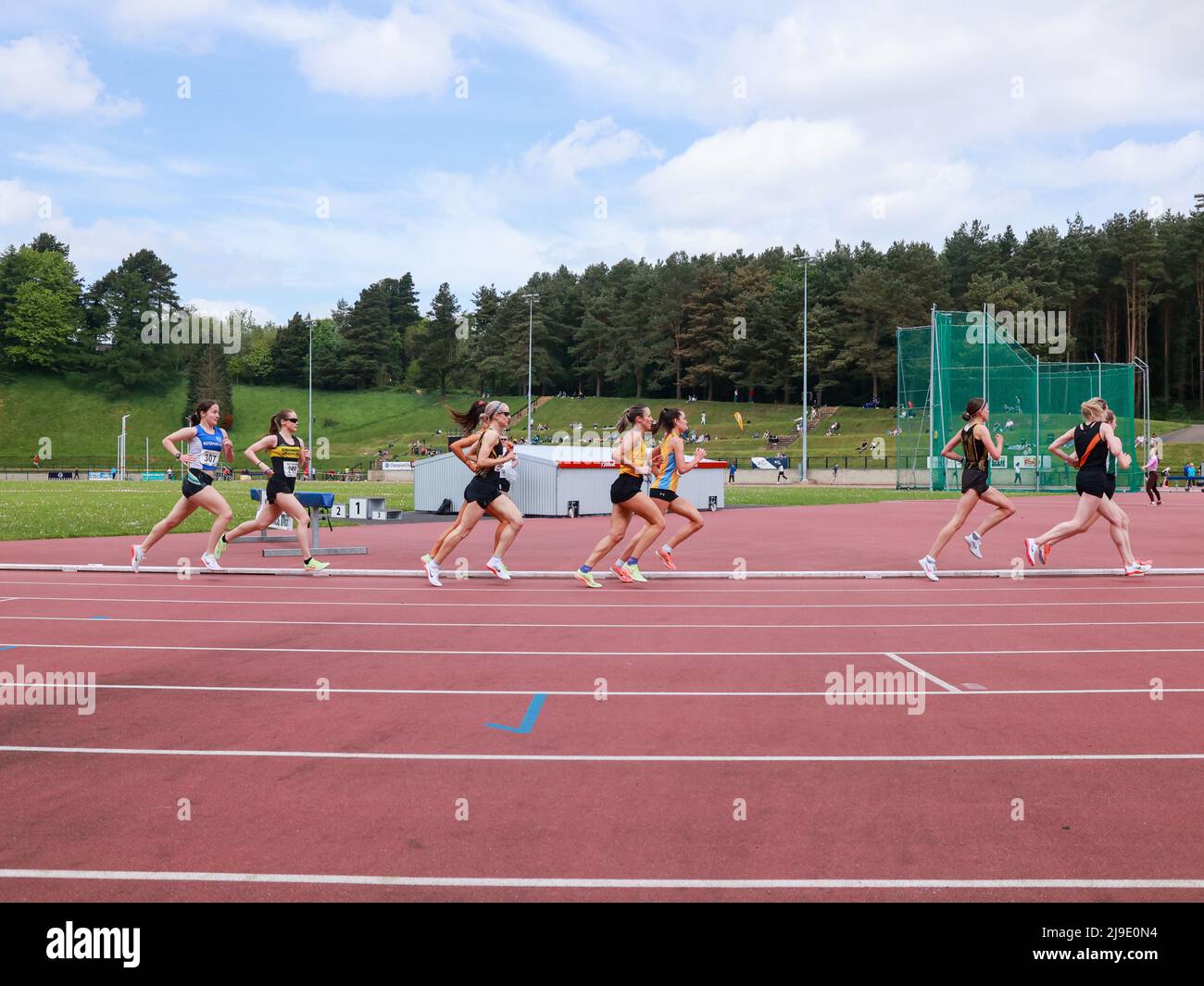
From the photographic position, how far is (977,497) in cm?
1254

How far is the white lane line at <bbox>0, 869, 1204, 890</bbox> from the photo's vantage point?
3.49 m

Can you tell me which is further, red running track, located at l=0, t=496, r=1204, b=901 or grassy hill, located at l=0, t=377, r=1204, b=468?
grassy hill, located at l=0, t=377, r=1204, b=468

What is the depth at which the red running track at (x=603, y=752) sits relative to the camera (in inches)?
144

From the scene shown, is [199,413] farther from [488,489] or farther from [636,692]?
[636,692]

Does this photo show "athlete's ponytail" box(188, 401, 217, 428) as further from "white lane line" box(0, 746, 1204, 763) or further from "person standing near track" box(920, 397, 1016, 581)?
"person standing near track" box(920, 397, 1016, 581)

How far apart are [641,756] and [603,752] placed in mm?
199

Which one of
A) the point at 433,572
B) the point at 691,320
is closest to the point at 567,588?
the point at 433,572

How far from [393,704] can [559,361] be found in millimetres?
112010

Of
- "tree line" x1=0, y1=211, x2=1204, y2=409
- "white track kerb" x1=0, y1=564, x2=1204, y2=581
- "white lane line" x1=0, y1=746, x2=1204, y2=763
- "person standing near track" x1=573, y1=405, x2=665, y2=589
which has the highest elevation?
"tree line" x1=0, y1=211, x2=1204, y2=409

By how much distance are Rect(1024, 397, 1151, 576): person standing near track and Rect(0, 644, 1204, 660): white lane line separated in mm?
4425

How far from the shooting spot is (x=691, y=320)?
4112 inches

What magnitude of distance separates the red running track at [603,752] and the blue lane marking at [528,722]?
2.4 inches

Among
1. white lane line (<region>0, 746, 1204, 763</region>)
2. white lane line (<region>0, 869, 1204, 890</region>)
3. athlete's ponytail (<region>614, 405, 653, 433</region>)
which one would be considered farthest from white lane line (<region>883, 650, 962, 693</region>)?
athlete's ponytail (<region>614, 405, 653, 433</region>)
